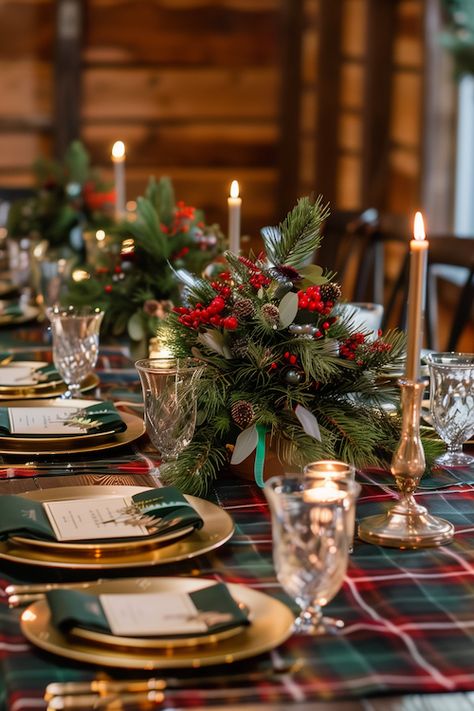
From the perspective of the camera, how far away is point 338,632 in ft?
3.07

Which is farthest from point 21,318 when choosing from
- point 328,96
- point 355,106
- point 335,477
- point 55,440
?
point 328,96

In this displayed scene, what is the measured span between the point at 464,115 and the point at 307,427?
3298mm

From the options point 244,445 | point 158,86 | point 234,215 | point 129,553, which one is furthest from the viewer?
point 158,86

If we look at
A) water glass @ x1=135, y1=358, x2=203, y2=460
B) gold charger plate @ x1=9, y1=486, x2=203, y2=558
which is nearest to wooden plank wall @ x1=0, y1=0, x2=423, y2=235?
water glass @ x1=135, y1=358, x2=203, y2=460

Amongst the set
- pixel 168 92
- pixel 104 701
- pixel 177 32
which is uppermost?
pixel 177 32

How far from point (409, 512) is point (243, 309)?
301mm

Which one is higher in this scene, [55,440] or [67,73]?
[67,73]

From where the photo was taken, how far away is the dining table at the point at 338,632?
0.83 meters

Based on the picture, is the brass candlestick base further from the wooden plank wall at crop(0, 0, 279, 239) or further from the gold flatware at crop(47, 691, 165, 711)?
the wooden plank wall at crop(0, 0, 279, 239)

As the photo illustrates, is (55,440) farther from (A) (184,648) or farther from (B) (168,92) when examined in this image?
(B) (168,92)

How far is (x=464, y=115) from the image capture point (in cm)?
435

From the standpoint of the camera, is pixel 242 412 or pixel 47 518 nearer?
pixel 47 518

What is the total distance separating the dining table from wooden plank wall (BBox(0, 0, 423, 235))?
4.43 meters

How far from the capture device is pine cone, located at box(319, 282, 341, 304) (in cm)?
136
